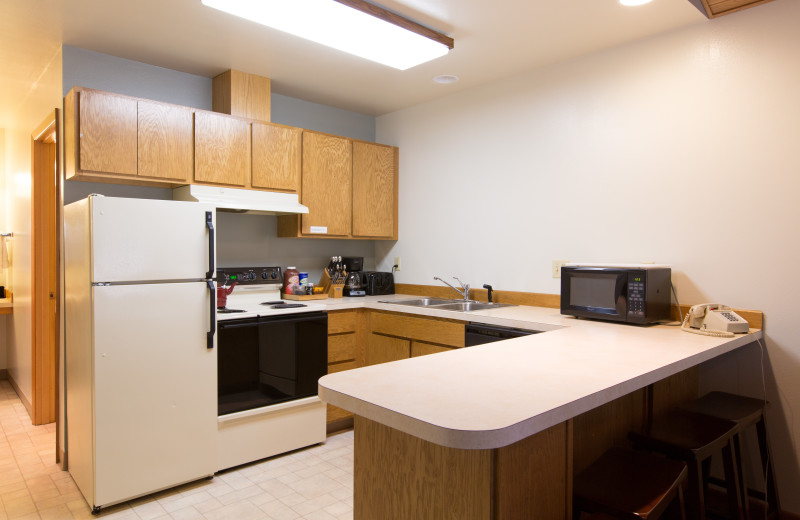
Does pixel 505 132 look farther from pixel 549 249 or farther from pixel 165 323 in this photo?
pixel 165 323

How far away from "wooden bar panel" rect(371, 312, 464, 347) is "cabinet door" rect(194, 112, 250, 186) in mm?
1298

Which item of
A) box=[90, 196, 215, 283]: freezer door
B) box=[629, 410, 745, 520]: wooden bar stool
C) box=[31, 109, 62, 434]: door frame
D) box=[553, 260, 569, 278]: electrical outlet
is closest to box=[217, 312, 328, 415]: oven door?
box=[90, 196, 215, 283]: freezer door

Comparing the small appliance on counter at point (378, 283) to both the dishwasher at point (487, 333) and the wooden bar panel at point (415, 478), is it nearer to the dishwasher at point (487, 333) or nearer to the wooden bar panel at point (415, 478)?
the dishwasher at point (487, 333)

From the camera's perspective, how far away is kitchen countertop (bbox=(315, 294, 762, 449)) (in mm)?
1058

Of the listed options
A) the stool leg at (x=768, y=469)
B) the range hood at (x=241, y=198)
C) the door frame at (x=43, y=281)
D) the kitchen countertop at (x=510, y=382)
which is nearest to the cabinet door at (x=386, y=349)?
the range hood at (x=241, y=198)

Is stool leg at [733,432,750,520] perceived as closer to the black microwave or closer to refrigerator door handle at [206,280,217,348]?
the black microwave

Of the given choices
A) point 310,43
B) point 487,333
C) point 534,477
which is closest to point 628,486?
point 534,477

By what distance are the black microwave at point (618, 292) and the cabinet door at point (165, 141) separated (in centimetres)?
229

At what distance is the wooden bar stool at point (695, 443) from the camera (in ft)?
5.42

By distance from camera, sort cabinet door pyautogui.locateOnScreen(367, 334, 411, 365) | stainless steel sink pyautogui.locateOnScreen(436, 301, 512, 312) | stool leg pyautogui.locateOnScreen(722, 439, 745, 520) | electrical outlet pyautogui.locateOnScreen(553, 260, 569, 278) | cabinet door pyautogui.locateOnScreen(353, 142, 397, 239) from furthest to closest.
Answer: cabinet door pyautogui.locateOnScreen(353, 142, 397, 239), stainless steel sink pyautogui.locateOnScreen(436, 301, 512, 312), cabinet door pyautogui.locateOnScreen(367, 334, 411, 365), electrical outlet pyautogui.locateOnScreen(553, 260, 569, 278), stool leg pyautogui.locateOnScreen(722, 439, 745, 520)

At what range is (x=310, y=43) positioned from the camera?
281 cm

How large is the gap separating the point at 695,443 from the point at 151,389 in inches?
93.4

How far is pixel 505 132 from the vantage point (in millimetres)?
3416

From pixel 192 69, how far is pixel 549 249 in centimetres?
259
